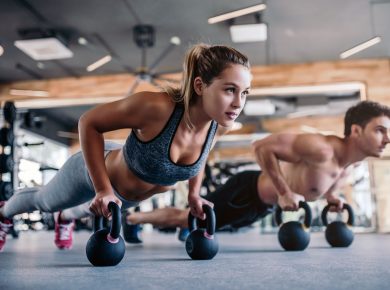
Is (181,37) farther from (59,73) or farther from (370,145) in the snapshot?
(370,145)

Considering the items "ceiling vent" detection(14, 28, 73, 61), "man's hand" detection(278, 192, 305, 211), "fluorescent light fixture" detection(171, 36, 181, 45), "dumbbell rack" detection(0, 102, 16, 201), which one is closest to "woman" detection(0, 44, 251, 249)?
"man's hand" detection(278, 192, 305, 211)

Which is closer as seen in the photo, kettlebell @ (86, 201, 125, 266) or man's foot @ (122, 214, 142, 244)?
kettlebell @ (86, 201, 125, 266)

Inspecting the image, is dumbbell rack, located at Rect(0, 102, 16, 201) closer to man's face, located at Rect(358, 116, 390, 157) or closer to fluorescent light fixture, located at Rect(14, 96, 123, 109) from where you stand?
fluorescent light fixture, located at Rect(14, 96, 123, 109)

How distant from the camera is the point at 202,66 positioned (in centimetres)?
146

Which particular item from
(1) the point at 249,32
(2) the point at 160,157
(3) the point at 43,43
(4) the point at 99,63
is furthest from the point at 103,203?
Answer: (4) the point at 99,63

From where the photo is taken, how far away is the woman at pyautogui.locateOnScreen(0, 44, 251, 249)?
1.40 m

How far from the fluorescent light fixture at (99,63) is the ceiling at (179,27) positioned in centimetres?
7

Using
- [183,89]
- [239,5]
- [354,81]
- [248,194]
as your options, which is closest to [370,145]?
[248,194]

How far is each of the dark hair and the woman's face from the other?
1.10 m

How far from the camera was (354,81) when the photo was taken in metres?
5.80

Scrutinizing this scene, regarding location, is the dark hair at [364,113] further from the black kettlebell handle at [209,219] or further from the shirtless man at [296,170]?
the black kettlebell handle at [209,219]

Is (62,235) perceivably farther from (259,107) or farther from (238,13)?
(259,107)

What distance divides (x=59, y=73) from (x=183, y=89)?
5347 mm

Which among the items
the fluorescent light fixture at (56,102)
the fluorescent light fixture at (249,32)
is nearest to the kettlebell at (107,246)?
the fluorescent light fixture at (249,32)
